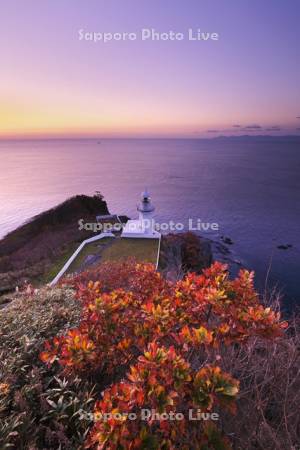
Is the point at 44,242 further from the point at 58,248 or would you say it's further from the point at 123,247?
the point at 123,247

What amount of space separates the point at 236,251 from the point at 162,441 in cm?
3496

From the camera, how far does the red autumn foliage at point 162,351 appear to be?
2463 mm

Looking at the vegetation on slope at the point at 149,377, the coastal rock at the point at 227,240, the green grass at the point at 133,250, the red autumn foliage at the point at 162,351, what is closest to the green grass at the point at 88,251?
the green grass at the point at 133,250

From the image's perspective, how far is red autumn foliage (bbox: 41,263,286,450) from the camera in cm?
246

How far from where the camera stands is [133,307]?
4.50m

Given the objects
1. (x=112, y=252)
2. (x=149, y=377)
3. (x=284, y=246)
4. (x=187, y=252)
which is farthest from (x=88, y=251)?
(x=284, y=246)

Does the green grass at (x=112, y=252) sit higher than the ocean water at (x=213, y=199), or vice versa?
the green grass at (x=112, y=252)

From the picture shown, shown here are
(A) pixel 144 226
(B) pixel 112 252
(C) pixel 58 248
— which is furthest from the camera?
(C) pixel 58 248

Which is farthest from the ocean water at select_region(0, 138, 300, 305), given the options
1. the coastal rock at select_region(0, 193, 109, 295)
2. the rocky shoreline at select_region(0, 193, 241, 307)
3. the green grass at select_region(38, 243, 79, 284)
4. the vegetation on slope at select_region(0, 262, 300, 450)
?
the vegetation on slope at select_region(0, 262, 300, 450)

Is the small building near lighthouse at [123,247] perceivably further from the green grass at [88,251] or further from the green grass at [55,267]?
the green grass at [55,267]

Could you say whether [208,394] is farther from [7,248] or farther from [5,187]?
[5,187]

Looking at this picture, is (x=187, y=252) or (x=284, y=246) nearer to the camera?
(x=187, y=252)

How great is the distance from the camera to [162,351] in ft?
8.96

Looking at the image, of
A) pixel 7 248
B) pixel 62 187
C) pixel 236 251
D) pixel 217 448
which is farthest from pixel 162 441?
pixel 62 187
